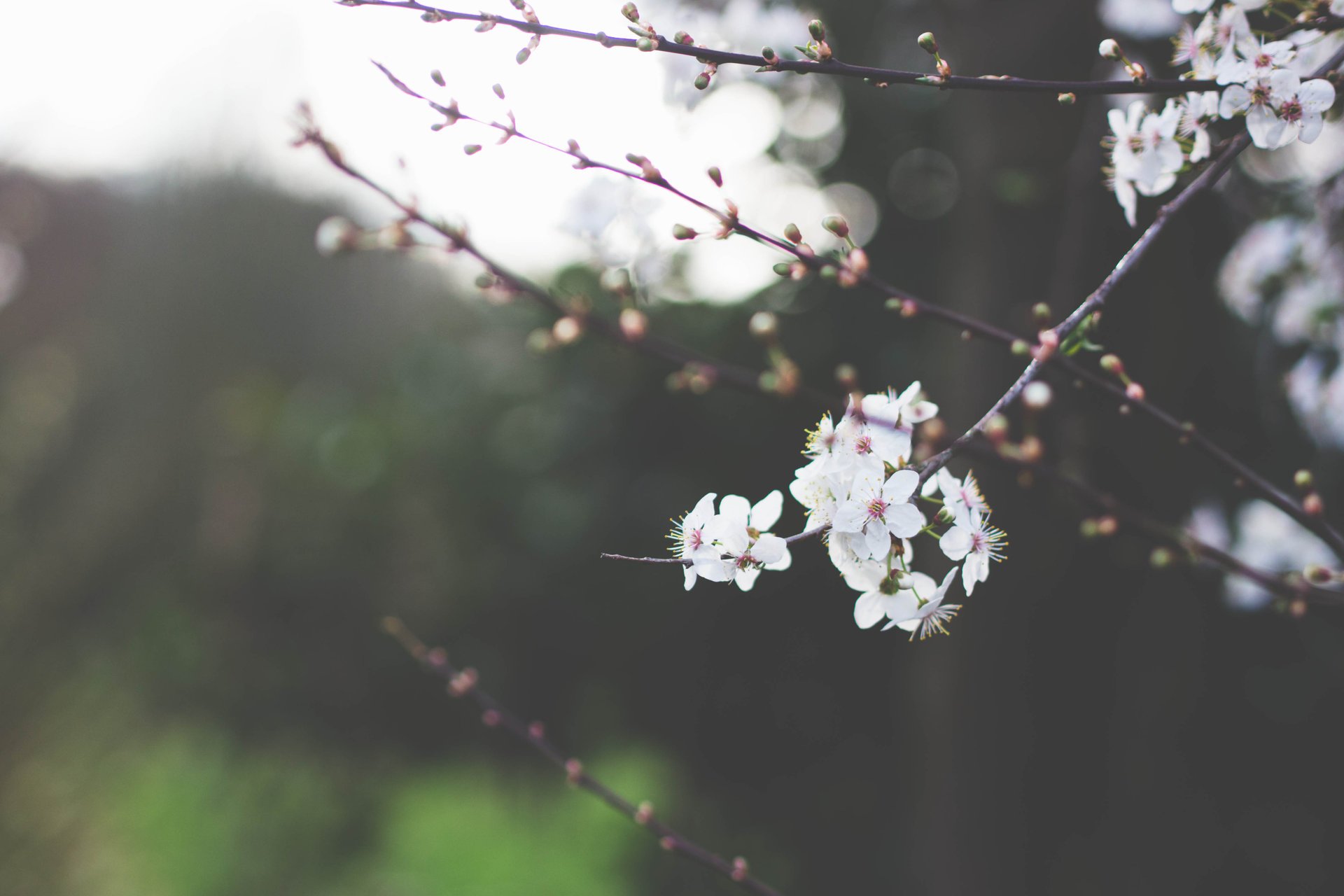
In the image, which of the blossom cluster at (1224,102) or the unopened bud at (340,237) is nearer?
the blossom cluster at (1224,102)

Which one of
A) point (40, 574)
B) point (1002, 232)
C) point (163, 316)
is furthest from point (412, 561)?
Answer: point (163, 316)

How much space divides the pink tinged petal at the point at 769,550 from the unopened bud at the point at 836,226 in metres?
0.33

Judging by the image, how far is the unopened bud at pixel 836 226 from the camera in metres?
0.82

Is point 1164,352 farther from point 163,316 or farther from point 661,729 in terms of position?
point 163,316

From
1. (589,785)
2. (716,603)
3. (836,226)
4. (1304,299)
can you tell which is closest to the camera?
(836,226)

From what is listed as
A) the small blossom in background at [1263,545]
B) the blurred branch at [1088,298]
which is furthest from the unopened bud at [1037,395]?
the small blossom in background at [1263,545]

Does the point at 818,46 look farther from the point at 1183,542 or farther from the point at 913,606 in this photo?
the point at 1183,542

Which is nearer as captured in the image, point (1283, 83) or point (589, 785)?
point (1283, 83)

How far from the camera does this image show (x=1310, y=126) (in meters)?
0.84

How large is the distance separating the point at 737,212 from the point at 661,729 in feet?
13.5

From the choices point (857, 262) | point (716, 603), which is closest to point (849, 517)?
point (857, 262)

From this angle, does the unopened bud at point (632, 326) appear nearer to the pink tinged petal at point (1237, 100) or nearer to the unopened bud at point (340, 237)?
the unopened bud at point (340, 237)

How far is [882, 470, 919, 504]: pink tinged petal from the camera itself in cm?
71

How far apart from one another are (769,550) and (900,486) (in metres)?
0.15
